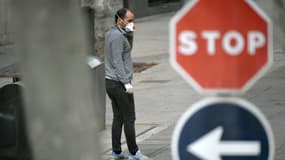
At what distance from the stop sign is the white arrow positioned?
0.86ft

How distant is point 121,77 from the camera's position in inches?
408

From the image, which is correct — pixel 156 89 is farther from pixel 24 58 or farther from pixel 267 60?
pixel 24 58

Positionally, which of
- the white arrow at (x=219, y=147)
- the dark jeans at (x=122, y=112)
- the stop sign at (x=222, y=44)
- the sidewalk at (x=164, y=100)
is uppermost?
the stop sign at (x=222, y=44)

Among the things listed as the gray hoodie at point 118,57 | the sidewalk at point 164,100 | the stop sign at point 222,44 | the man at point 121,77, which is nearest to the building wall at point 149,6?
the sidewalk at point 164,100

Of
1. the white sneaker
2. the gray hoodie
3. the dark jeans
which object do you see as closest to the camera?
the gray hoodie

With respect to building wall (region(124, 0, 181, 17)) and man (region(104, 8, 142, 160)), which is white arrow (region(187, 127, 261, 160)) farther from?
building wall (region(124, 0, 181, 17))

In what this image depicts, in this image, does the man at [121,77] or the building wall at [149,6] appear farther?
the building wall at [149,6]

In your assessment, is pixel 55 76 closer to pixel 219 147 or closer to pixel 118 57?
pixel 219 147

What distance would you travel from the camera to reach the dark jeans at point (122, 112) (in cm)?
1049

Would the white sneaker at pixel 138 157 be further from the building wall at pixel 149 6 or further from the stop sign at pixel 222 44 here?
the building wall at pixel 149 6

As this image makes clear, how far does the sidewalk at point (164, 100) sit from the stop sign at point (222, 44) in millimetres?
5666

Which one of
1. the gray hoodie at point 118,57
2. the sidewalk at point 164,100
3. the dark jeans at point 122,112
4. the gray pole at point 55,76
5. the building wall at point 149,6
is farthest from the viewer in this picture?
the building wall at point 149,6

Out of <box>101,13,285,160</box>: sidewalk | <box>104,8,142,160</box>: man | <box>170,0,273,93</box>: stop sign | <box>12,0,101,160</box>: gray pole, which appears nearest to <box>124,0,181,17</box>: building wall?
<box>101,13,285,160</box>: sidewalk

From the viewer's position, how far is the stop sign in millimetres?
4914
